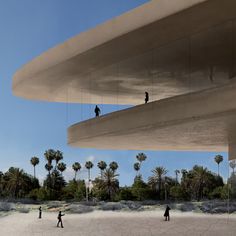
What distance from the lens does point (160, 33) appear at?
1777 cm

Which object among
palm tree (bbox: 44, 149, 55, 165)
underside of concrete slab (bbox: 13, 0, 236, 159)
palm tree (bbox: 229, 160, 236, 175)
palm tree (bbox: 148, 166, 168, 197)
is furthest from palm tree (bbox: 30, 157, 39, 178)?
palm tree (bbox: 229, 160, 236, 175)

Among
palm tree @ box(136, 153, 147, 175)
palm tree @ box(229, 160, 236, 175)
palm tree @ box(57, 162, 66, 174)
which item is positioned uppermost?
palm tree @ box(136, 153, 147, 175)

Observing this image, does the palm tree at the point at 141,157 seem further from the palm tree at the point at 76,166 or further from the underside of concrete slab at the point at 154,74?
the underside of concrete slab at the point at 154,74

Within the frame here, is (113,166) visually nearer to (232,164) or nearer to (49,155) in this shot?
(49,155)

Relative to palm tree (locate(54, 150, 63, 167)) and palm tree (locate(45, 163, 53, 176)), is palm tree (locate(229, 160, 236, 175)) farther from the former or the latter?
palm tree (locate(54, 150, 63, 167))

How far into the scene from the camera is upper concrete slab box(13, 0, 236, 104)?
16.7 metres

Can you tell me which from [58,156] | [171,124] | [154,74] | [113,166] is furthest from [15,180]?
[171,124]

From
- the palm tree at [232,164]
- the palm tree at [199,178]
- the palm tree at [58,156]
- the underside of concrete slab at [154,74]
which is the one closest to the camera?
the underside of concrete slab at [154,74]

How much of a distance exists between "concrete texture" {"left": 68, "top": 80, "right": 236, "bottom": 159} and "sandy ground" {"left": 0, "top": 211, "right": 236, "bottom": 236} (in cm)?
872

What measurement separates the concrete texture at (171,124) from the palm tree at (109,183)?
4342 centimetres

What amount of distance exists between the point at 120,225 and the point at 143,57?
66.8ft

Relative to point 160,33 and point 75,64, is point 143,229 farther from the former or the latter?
point 160,33

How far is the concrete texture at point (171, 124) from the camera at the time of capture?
16.5 metres

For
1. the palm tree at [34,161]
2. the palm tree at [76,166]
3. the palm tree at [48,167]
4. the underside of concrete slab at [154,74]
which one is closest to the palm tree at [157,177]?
the palm tree at [76,166]
